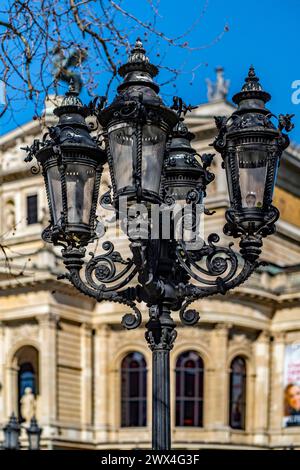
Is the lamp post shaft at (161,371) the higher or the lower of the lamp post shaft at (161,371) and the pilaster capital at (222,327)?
the lower

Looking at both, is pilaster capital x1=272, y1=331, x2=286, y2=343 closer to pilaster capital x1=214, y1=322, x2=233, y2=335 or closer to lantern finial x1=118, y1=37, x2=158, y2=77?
pilaster capital x1=214, y1=322, x2=233, y2=335

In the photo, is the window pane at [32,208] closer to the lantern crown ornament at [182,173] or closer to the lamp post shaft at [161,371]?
the lantern crown ornament at [182,173]

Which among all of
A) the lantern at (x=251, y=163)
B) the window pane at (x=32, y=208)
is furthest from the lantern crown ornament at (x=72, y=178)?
the window pane at (x=32, y=208)

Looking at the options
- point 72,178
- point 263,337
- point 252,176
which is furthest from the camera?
point 263,337

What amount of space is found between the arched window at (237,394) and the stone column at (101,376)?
4.19 m

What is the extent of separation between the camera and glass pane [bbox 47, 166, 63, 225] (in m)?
8.86

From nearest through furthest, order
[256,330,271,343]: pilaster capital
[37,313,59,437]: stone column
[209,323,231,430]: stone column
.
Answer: [37,313,59,437]: stone column → [209,323,231,430]: stone column → [256,330,271,343]: pilaster capital

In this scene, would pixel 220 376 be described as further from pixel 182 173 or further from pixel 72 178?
pixel 72 178

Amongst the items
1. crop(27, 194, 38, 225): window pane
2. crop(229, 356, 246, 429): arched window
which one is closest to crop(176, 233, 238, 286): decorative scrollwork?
crop(229, 356, 246, 429): arched window

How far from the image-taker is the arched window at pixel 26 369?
1444 inches

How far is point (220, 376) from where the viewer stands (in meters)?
36.4

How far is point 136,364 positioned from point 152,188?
1158 inches

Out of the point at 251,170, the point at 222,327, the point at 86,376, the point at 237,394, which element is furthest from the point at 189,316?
the point at 237,394

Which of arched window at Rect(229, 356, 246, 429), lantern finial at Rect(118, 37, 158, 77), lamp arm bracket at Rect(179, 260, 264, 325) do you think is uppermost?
lantern finial at Rect(118, 37, 158, 77)
